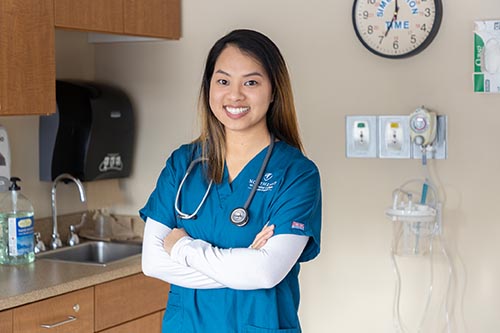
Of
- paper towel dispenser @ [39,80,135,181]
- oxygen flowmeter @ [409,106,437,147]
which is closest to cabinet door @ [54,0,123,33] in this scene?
paper towel dispenser @ [39,80,135,181]

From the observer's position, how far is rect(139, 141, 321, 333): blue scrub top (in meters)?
2.00

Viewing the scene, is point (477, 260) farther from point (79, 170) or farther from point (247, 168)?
point (79, 170)

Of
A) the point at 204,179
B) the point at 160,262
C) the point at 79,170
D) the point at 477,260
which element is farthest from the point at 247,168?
the point at 79,170

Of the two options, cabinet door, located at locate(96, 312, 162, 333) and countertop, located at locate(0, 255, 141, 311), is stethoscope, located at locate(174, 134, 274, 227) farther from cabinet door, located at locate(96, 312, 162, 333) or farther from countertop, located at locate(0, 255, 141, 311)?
cabinet door, located at locate(96, 312, 162, 333)

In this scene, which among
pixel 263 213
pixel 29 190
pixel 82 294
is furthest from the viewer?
pixel 29 190

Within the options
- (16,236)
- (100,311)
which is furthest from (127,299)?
(16,236)

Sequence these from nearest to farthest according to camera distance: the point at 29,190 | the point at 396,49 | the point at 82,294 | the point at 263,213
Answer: the point at 263,213
the point at 82,294
the point at 396,49
the point at 29,190

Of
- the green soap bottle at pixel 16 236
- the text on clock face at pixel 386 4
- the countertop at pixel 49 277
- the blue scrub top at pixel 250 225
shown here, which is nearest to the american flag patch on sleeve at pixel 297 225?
the blue scrub top at pixel 250 225

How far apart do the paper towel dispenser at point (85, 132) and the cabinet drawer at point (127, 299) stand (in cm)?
58

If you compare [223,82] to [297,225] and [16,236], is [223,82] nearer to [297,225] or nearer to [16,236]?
[297,225]

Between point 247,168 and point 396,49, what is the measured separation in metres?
1.11

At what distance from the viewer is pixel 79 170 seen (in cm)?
339

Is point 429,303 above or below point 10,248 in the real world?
below

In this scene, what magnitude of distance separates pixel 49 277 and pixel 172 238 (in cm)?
88
